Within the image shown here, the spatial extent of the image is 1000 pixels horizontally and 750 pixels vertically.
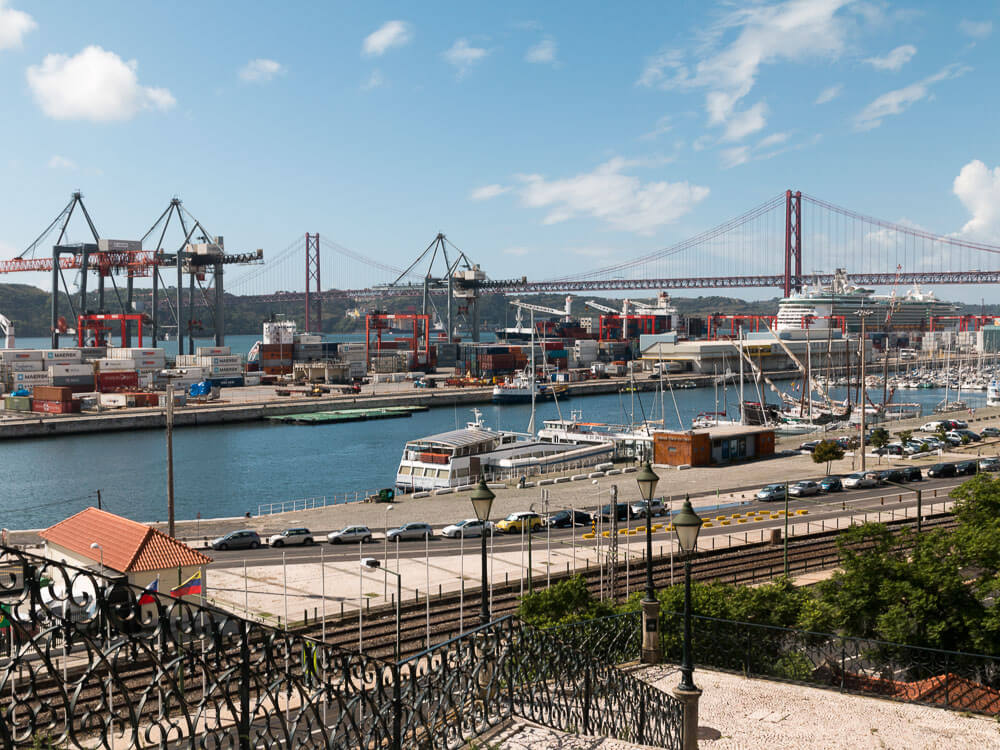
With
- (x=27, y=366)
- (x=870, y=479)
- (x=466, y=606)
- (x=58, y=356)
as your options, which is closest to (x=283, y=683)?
(x=466, y=606)

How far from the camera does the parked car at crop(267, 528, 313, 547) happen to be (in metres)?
17.6

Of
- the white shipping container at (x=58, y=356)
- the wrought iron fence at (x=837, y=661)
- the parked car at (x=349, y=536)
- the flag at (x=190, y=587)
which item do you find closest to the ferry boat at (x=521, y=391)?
the white shipping container at (x=58, y=356)

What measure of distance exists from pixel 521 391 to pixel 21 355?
29687 mm

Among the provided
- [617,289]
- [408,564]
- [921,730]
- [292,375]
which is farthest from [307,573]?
[617,289]

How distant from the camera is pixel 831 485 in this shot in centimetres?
2322

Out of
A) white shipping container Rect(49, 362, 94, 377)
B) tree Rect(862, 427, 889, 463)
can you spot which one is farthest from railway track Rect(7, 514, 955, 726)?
white shipping container Rect(49, 362, 94, 377)

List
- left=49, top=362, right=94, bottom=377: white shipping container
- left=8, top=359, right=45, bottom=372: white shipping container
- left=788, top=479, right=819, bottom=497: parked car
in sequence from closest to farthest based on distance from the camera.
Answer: left=788, top=479, right=819, bottom=497: parked car, left=49, top=362, right=94, bottom=377: white shipping container, left=8, top=359, right=45, bottom=372: white shipping container

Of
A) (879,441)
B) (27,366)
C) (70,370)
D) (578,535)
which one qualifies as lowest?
(578,535)

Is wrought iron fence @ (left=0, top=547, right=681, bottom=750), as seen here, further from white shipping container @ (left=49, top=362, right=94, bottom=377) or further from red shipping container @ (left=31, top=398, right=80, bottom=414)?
white shipping container @ (left=49, top=362, right=94, bottom=377)

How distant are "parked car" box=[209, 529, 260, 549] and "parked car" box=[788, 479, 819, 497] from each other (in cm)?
1250

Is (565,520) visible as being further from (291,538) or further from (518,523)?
(291,538)

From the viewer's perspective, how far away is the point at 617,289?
348 feet

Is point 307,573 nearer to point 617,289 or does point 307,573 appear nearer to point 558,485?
point 558,485

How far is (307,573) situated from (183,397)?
3902 cm
